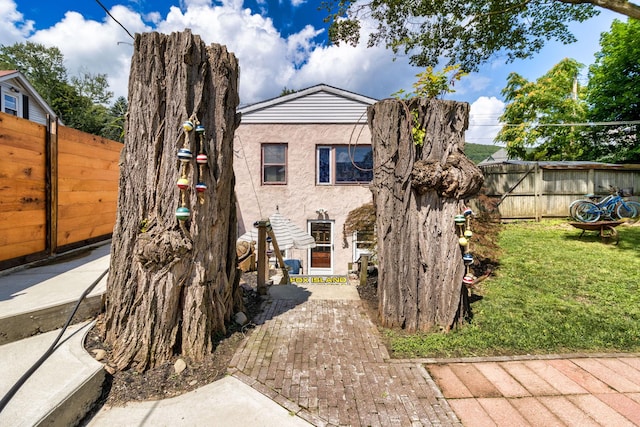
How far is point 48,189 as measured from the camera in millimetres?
4469

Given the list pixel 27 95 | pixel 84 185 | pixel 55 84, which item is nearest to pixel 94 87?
pixel 55 84

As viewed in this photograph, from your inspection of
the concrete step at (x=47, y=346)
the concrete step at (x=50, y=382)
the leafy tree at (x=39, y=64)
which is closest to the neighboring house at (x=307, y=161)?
the concrete step at (x=47, y=346)

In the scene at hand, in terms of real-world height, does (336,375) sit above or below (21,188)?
below

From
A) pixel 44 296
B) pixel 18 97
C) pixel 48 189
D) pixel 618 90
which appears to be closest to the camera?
pixel 44 296

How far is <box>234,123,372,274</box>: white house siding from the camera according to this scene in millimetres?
9641

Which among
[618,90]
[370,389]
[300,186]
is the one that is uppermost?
[618,90]

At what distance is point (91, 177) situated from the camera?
5.57 m

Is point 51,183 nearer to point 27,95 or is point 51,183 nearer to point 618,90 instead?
point 27,95

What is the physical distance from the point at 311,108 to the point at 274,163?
2257 mm

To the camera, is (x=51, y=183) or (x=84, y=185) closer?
(x=51, y=183)

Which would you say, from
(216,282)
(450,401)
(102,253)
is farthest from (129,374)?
(102,253)

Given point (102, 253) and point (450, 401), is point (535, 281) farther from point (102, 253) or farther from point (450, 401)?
point (102, 253)

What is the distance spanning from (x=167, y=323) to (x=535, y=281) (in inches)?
224

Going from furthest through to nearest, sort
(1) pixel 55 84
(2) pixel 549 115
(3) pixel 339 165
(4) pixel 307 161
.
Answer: (1) pixel 55 84
(2) pixel 549 115
(3) pixel 339 165
(4) pixel 307 161
